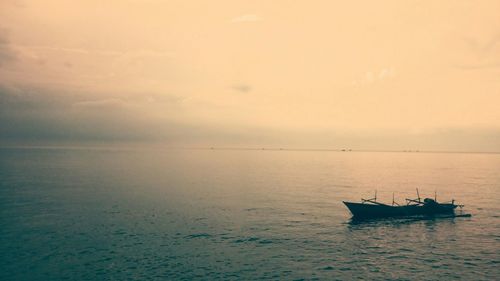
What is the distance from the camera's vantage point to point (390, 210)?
72.5 m

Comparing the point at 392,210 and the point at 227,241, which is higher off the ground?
the point at 392,210

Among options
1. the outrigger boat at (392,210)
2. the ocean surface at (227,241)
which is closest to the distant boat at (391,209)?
the outrigger boat at (392,210)

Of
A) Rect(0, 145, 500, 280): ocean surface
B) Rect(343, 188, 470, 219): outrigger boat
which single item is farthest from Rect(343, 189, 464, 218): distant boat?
Rect(0, 145, 500, 280): ocean surface

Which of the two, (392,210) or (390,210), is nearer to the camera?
(390,210)

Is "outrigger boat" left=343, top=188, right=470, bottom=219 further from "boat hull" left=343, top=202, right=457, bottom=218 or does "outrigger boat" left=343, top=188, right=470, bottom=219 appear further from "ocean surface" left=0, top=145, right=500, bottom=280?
"ocean surface" left=0, top=145, right=500, bottom=280

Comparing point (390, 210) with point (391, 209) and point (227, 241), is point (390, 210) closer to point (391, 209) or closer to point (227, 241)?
point (391, 209)

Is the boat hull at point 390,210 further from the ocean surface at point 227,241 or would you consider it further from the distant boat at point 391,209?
the ocean surface at point 227,241

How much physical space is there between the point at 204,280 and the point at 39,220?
4140 cm

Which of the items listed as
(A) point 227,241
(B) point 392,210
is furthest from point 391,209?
(A) point 227,241

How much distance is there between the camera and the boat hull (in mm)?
70312

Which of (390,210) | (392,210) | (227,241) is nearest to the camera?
(227,241)

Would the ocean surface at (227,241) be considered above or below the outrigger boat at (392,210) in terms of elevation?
below

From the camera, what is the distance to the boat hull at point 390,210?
70.3 metres

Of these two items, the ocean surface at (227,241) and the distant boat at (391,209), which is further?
the distant boat at (391,209)
